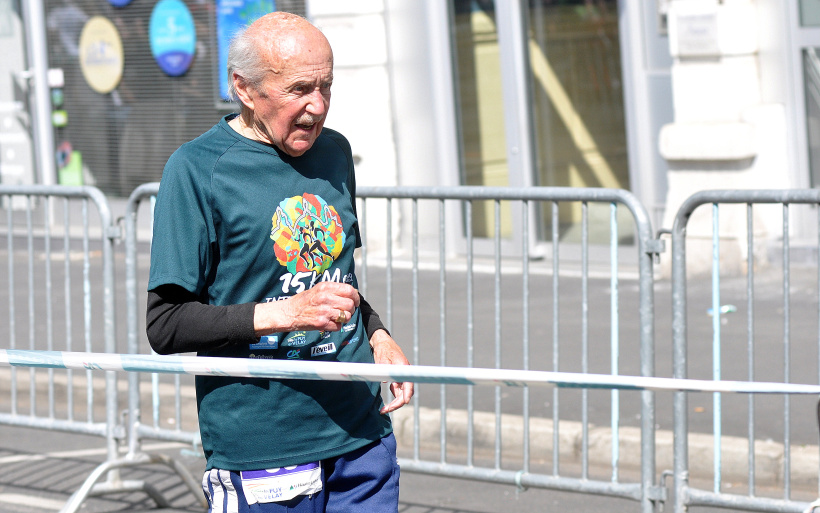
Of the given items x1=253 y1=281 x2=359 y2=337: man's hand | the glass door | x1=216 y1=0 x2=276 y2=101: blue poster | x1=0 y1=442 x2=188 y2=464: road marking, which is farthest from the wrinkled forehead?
x1=216 y1=0 x2=276 y2=101: blue poster

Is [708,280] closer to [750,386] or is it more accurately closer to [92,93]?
[750,386]

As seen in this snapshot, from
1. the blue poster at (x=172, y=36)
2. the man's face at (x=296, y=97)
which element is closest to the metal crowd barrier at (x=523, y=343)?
the man's face at (x=296, y=97)

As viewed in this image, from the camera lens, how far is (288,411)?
2639 millimetres

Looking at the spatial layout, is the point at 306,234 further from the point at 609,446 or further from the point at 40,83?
the point at 40,83

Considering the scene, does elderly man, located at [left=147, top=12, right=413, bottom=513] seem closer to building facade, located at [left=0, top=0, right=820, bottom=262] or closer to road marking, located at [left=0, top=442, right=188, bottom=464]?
road marking, located at [left=0, top=442, right=188, bottom=464]

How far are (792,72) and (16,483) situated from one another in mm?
6341

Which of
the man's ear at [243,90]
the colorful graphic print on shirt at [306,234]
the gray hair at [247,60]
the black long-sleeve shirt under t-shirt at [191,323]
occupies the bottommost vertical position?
the black long-sleeve shirt under t-shirt at [191,323]

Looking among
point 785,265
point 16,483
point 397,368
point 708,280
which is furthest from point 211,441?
point 708,280

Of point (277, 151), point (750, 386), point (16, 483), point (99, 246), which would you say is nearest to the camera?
point (750, 386)

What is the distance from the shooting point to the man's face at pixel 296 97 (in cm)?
254

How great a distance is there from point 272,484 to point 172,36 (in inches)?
407

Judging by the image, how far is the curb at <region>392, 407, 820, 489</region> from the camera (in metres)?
4.99

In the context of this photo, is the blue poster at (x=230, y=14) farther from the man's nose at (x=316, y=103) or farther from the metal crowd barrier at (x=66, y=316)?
the man's nose at (x=316, y=103)

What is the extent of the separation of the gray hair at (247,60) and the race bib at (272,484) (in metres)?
0.85
